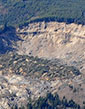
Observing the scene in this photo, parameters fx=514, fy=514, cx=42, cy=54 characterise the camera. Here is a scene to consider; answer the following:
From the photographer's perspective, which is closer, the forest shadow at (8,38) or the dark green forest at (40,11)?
the forest shadow at (8,38)

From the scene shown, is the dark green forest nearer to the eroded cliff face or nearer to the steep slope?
the eroded cliff face

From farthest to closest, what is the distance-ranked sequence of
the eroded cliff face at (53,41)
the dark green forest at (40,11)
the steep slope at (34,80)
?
the dark green forest at (40,11) < the eroded cliff face at (53,41) < the steep slope at (34,80)

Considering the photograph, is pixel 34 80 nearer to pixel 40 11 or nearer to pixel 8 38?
pixel 8 38

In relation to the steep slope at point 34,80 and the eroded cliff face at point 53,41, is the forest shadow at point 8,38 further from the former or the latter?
the steep slope at point 34,80

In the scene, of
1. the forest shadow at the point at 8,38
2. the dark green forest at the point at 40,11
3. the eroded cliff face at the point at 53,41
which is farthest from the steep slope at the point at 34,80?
the dark green forest at the point at 40,11

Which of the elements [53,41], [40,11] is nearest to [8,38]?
[53,41]
